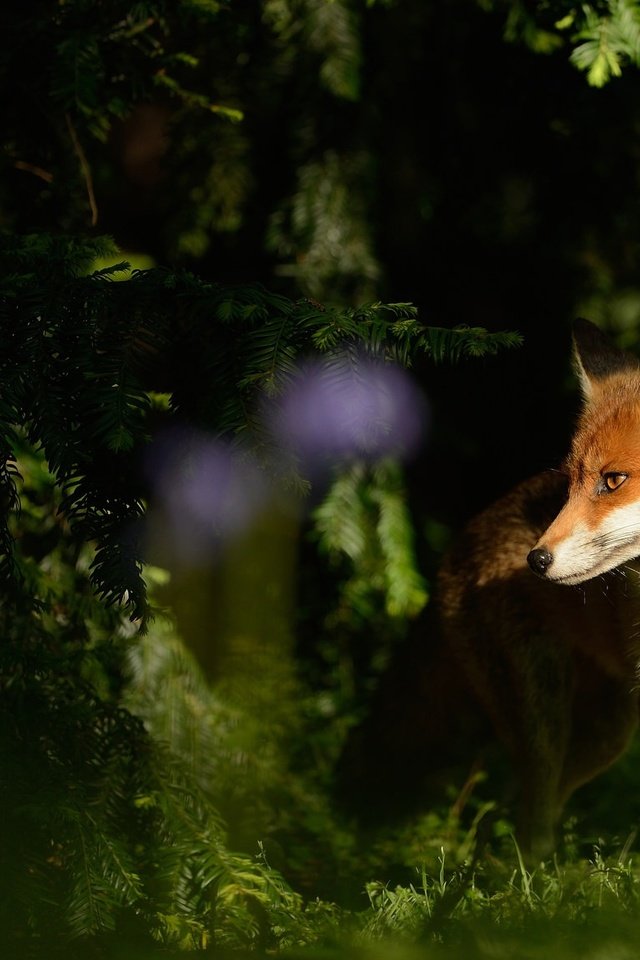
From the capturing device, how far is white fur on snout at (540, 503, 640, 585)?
3.01 metres

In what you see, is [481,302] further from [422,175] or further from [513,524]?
[513,524]

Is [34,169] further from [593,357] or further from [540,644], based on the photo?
[540,644]

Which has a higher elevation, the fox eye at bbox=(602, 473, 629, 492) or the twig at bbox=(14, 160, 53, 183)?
the twig at bbox=(14, 160, 53, 183)

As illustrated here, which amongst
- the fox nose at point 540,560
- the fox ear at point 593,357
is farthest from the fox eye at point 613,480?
the fox ear at point 593,357

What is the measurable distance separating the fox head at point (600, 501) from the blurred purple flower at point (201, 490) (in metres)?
0.94

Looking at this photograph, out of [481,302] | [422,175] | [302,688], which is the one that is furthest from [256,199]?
[302,688]

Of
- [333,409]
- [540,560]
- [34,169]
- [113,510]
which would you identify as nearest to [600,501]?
[540,560]

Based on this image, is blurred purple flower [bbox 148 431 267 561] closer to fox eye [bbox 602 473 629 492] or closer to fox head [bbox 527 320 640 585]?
fox head [bbox 527 320 640 585]

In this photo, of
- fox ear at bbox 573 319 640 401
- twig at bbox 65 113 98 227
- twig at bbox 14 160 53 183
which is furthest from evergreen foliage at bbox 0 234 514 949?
fox ear at bbox 573 319 640 401

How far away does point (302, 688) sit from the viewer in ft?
17.3

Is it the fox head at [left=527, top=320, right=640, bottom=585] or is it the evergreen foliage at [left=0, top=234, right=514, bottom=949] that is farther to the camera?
the fox head at [left=527, top=320, right=640, bottom=585]

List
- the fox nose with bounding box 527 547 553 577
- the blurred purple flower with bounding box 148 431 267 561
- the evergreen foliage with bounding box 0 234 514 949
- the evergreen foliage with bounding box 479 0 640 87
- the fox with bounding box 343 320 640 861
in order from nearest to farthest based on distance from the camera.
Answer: the evergreen foliage with bounding box 0 234 514 949 → the blurred purple flower with bounding box 148 431 267 561 → the fox nose with bounding box 527 547 553 577 → the fox with bounding box 343 320 640 861 → the evergreen foliage with bounding box 479 0 640 87

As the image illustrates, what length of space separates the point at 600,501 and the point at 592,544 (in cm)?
16

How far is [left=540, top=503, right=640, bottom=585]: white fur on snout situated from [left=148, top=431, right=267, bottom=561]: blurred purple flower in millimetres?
941
